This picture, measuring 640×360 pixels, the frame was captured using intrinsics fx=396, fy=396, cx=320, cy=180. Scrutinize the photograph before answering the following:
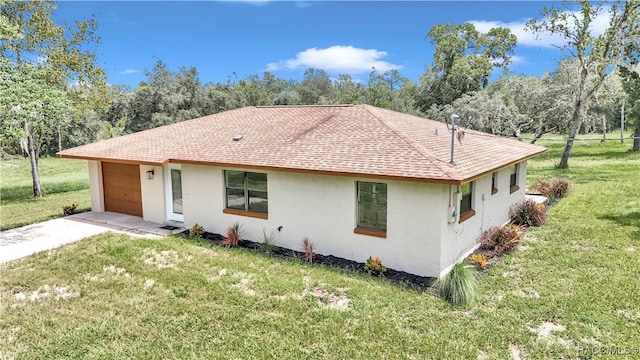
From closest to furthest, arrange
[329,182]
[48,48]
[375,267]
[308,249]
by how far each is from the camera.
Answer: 1. [375,267]
2. [329,182]
3. [308,249]
4. [48,48]

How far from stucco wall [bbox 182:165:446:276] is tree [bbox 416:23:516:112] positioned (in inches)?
1457

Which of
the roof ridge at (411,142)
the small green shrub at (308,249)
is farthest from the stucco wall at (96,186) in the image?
the roof ridge at (411,142)

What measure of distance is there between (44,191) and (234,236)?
56.0 feet

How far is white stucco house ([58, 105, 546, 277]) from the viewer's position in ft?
27.6

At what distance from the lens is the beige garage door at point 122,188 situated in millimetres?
13422

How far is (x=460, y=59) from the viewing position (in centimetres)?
4253

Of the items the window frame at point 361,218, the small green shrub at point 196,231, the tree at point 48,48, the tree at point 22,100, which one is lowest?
the small green shrub at point 196,231

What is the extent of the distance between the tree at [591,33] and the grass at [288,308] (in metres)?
19.5

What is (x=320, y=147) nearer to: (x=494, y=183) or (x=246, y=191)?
(x=246, y=191)

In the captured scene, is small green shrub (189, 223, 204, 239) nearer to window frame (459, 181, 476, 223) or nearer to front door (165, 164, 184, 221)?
front door (165, 164, 184, 221)

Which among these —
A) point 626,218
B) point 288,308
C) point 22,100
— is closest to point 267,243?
point 288,308

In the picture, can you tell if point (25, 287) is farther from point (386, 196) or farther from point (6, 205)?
point (6, 205)

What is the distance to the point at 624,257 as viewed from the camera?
921 cm

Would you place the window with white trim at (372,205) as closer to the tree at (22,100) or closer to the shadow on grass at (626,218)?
the shadow on grass at (626,218)
